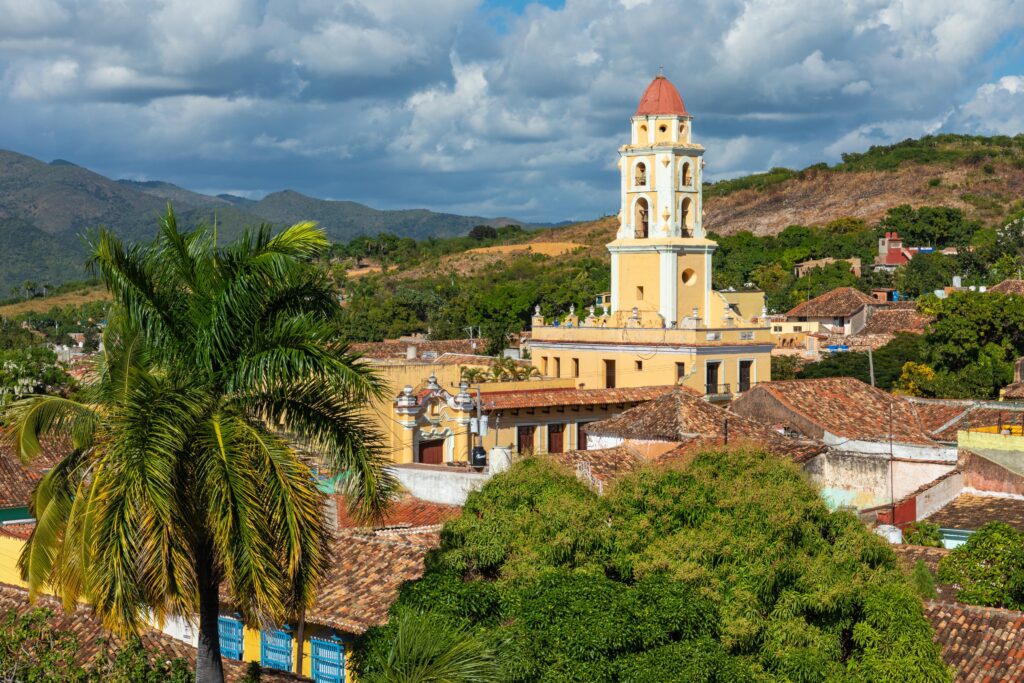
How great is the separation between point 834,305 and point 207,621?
2263 inches

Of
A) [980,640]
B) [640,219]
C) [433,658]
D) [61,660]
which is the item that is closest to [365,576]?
[61,660]

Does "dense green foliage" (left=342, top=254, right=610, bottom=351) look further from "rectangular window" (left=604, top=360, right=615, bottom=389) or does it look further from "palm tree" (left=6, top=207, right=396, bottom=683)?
"palm tree" (left=6, top=207, right=396, bottom=683)

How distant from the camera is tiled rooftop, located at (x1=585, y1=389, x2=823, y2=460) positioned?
24.4 meters

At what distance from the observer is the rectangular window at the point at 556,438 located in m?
31.9

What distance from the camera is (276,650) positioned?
16422mm

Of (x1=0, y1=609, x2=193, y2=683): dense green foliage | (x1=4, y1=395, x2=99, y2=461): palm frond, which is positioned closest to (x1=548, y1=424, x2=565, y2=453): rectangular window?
(x1=0, y1=609, x2=193, y2=683): dense green foliage

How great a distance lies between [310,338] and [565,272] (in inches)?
2962

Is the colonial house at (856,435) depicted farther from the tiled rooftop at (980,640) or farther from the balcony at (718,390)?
the balcony at (718,390)

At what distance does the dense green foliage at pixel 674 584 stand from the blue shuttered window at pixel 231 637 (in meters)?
4.11

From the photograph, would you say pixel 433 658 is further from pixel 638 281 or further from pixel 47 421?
pixel 638 281

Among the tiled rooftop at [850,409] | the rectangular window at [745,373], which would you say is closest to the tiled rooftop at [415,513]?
the tiled rooftop at [850,409]

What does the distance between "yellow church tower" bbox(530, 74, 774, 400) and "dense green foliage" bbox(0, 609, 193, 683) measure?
24728mm

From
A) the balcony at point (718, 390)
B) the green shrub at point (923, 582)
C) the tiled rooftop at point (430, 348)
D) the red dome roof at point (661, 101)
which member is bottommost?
the green shrub at point (923, 582)

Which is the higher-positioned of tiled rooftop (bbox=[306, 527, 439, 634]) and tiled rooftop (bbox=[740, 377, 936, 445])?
tiled rooftop (bbox=[740, 377, 936, 445])
